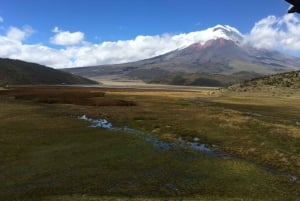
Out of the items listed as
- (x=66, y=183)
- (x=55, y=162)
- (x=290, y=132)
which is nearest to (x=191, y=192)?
(x=66, y=183)

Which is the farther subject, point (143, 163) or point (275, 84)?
point (275, 84)

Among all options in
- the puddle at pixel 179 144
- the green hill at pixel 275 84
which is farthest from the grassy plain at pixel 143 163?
the green hill at pixel 275 84

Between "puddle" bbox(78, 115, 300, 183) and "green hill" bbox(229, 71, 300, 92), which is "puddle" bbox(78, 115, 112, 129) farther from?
"green hill" bbox(229, 71, 300, 92)

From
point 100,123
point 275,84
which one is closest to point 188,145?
point 100,123

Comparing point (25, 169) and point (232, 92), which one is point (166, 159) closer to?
point (25, 169)

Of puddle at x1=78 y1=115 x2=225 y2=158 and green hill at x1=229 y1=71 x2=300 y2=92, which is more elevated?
green hill at x1=229 y1=71 x2=300 y2=92

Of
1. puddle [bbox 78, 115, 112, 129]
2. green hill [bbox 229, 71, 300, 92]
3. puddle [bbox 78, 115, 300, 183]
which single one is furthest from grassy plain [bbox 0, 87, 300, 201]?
green hill [bbox 229, 71, 300, 92]

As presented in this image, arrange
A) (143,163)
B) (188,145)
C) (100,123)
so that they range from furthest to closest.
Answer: (100,123) → (188,145) → (143,163)

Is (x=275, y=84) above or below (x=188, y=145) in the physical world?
above

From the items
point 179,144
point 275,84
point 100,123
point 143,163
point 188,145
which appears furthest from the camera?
point 275,84

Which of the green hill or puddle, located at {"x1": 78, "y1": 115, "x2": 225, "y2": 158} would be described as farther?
the green hill

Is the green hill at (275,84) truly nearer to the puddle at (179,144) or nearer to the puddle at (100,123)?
the puddle at (100,123)

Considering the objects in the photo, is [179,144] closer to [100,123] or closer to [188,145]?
[188,145]

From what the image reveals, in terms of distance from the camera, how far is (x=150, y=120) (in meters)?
63.3
